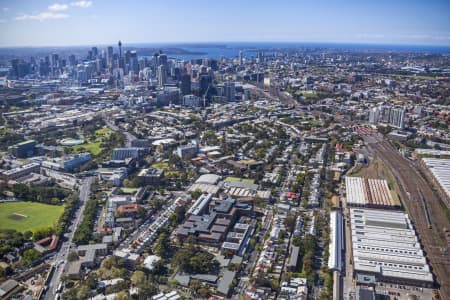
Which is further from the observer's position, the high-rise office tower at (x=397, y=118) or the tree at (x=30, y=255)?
the high-rise office tower at (x=397, y=118)

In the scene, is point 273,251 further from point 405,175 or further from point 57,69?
point 57,69

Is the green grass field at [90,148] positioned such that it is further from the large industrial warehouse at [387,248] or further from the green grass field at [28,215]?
the large industrial warehouse at [387,248]

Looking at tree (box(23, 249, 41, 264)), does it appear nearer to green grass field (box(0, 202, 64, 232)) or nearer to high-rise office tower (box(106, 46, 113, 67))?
green grass field (box(0, 202, 64, 232))

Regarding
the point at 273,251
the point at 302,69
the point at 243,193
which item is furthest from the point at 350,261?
the point at 302,69

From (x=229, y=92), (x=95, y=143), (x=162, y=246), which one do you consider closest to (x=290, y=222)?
(x=162, y=246)

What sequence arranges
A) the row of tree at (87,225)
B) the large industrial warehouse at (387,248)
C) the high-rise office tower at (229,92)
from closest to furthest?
1. the large industrial warehouse at (387,248)
2. the row of tree at (87,225)
3. the high-rise office tower at (229,92)

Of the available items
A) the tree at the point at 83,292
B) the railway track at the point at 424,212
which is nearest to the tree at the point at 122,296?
the tree at the point at 83,292

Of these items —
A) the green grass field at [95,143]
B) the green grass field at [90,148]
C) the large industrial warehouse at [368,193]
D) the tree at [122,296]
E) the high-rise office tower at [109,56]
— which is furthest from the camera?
the high-rise office tower at [109,56]
